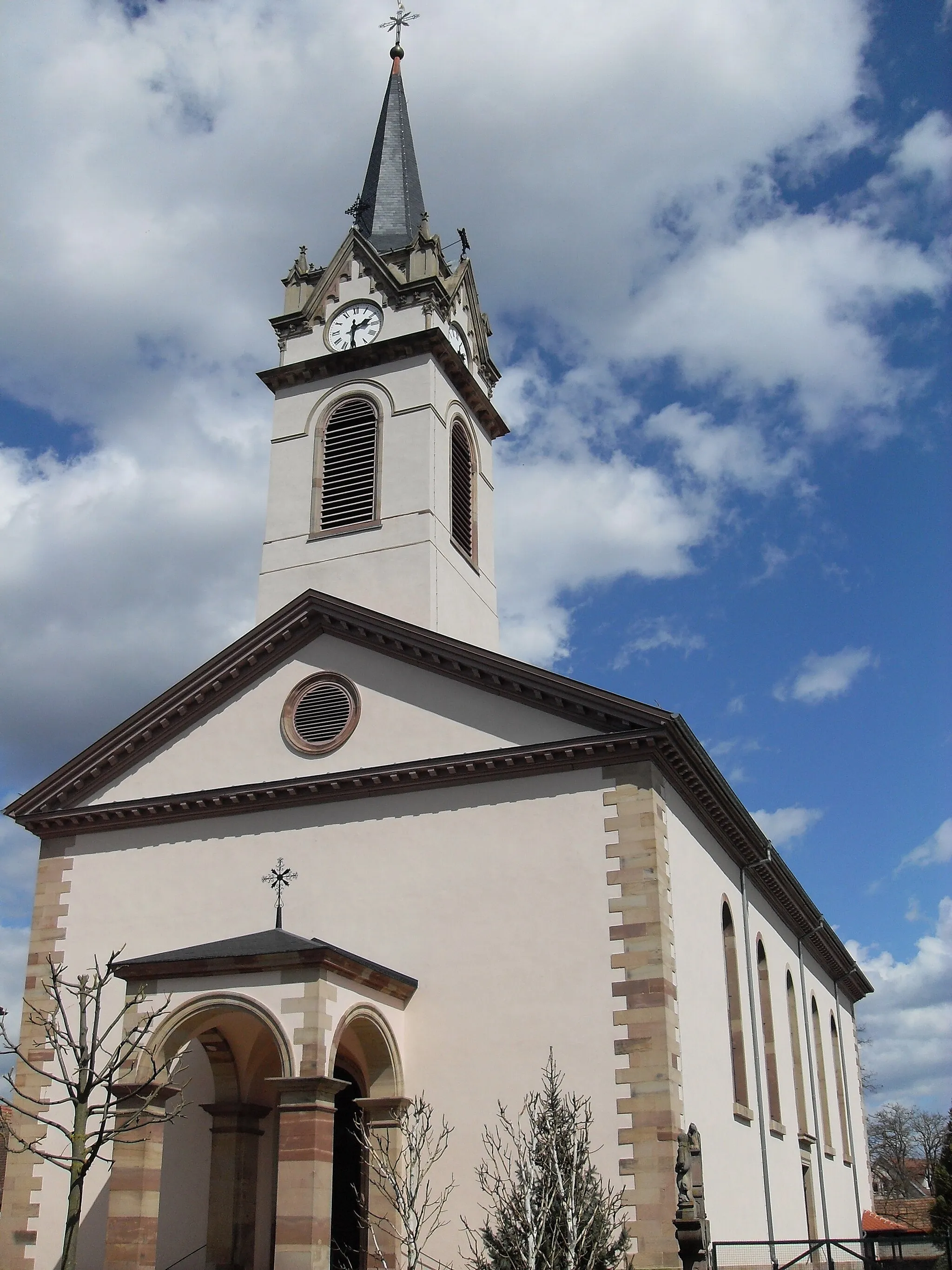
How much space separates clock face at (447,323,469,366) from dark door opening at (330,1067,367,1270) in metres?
15.9

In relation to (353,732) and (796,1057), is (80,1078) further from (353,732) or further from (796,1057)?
(796,1057)

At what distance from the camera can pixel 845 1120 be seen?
35031 millimetres

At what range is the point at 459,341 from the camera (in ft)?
97.6

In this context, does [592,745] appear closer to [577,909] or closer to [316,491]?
[577,909]

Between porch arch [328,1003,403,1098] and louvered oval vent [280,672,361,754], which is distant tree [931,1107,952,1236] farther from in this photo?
louvered oval vent [280,672,361,754]

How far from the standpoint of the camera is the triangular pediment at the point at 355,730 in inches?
796

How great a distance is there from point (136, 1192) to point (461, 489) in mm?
16050

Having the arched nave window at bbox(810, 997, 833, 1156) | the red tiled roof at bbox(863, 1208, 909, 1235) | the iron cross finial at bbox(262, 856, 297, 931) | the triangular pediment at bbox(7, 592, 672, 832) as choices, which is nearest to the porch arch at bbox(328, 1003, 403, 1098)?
the iron cross finial at bbox(262, 856, 297, 931)

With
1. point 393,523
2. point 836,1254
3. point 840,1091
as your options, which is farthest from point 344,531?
point 840,1091

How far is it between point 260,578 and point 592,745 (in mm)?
10009

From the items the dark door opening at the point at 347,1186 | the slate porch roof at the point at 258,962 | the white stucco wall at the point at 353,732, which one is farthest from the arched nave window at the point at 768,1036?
A: the slate porch roof at the point at 258,962

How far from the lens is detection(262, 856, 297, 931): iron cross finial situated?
21000 mm

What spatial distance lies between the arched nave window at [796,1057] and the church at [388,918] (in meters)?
1.03

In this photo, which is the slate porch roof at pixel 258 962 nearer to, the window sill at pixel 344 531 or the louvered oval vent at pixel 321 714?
the louvered oval vent at pixel 321 714
